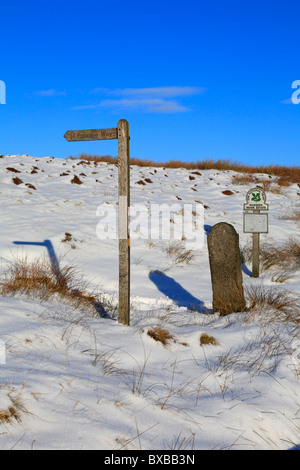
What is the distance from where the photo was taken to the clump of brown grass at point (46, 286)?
4.56 meters

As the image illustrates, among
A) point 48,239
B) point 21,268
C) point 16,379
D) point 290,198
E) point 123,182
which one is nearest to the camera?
point 16,379

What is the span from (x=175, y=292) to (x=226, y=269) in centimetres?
150

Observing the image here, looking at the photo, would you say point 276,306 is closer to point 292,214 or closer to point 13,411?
point 13,411

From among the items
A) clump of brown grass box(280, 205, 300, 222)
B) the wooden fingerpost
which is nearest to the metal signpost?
the wooden fingerpost

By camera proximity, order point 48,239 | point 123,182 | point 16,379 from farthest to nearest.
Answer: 1. point 48,239
2. point 123,182
3. point 16,379

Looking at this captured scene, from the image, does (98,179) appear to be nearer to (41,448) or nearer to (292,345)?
(292,345)

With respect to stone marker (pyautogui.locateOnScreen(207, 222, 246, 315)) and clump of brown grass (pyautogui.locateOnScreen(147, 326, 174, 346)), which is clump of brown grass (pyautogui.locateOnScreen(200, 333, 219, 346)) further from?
stone marker (pyautogui.locateOnScreen(207, 222, 246, 315))

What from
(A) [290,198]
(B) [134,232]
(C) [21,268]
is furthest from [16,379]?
(A) [290,198]

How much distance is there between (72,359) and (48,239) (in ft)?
15.6

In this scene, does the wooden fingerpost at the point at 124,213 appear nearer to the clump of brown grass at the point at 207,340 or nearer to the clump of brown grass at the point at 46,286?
the clump of brown grass at the point at 46,286

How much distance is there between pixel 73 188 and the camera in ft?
43.2

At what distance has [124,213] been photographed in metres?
4.39

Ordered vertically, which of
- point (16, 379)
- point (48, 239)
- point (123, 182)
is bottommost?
point (16, 379)

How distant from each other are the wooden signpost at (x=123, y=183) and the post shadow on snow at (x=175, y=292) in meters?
1.25
